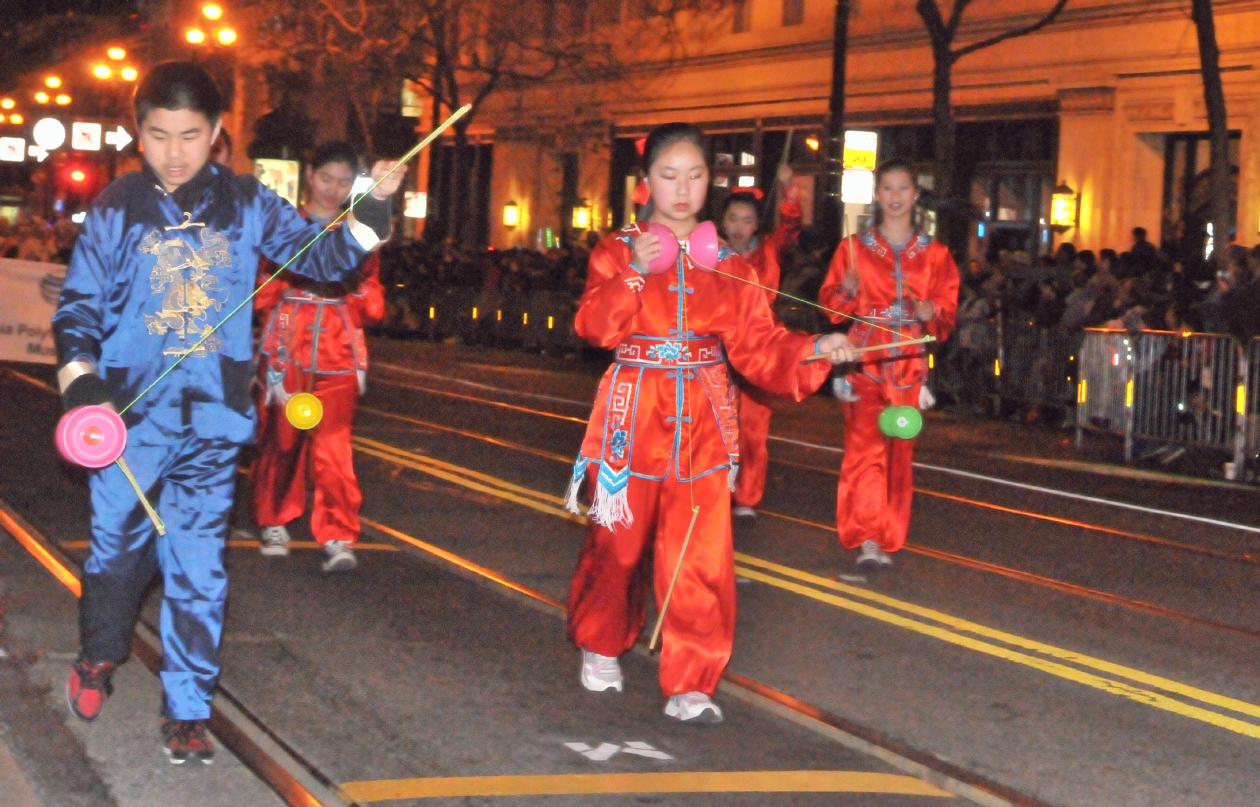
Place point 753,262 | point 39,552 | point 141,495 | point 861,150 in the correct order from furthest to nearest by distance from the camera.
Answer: point 861,150
point 753,262
point 39,552
point 141,495

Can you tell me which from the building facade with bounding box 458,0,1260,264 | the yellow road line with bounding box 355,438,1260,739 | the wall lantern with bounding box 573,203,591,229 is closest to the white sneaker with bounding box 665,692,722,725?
the yellow road line with bounding box 355,438,1260,739

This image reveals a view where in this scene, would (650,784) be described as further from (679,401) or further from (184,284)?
(184,284)

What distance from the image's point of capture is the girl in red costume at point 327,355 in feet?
26.4

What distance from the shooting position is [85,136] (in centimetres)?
2194

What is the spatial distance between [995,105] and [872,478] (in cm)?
2219

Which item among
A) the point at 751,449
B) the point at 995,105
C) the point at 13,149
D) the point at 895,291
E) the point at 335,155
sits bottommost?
the point at 751,449

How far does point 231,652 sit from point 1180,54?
2253 centimetres

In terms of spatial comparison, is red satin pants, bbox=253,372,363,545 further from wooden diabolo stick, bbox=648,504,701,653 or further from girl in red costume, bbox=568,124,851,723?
wooden diabolo stick, bbox=648,504,701,653

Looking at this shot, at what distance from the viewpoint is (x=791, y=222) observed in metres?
9.16

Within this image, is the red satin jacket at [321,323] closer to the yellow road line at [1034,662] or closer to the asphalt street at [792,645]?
the asphalt street at [792,645]

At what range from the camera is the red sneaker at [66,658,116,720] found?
5.25 meters

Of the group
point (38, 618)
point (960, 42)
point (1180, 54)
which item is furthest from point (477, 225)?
point (38, 618)

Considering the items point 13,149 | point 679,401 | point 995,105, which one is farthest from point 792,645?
point 995,105

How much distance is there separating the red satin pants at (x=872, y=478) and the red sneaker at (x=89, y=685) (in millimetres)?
4237
